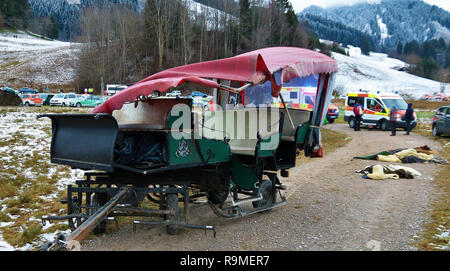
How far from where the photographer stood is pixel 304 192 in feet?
32.4

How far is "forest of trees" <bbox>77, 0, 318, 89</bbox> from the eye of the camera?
195 feet

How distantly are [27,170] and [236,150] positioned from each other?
6.43 metres

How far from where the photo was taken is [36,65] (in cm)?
7144

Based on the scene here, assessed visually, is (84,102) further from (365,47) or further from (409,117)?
(365,47)

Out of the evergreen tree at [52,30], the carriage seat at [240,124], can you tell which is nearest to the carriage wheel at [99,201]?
the carriage seat at [240,124]

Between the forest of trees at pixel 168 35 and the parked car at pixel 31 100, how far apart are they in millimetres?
21026

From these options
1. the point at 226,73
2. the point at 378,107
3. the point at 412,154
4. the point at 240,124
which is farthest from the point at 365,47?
the point at 226,73

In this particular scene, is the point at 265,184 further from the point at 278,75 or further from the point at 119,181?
the point at 119,181

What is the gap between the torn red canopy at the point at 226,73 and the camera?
18.6 feet

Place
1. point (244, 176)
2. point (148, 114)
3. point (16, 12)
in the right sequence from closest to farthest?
point (148, 114), point (244, 176), point (16, 12)

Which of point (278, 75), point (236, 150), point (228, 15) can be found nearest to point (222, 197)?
point (236, 150)

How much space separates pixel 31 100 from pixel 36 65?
3976 cm

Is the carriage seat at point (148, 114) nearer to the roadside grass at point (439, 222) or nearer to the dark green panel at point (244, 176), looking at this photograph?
the dark green panel at point (244, 176)

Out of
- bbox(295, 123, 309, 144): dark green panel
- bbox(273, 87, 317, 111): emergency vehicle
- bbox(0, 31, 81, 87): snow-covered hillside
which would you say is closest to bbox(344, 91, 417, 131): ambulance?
bbox(273, 87, 317, 111): emergency vehicle
